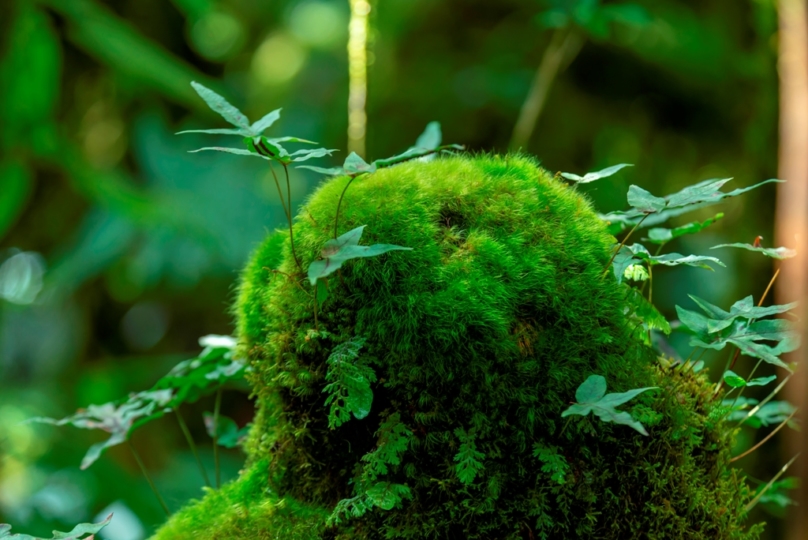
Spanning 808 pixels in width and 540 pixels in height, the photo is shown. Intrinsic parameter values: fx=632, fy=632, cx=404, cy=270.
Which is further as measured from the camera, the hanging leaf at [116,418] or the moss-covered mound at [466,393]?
the hanging leaf at [116,418]

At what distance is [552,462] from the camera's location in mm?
737

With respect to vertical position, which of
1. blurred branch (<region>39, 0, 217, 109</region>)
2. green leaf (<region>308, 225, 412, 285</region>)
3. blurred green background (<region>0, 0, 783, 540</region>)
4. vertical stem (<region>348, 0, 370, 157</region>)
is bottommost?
blurred green background (<region>0, 0, 783, 540</region>)

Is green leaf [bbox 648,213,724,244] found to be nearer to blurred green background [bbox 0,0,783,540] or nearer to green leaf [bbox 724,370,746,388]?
green leaf [bbox 724,370,746,388]

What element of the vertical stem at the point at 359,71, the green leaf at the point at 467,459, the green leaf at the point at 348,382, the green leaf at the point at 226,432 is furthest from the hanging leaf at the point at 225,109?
the vertical stem at the point at 359,71

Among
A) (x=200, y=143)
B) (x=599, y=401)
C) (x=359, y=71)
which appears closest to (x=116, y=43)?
(x=200, y=143)

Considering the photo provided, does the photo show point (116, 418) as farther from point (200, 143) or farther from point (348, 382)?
point (200, 143)

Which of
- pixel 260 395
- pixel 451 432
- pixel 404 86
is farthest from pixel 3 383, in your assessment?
pixel 451 432

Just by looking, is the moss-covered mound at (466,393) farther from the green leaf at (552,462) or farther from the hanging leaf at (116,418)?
the hanging leaf at (116,418)

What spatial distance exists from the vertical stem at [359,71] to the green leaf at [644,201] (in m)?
0.83

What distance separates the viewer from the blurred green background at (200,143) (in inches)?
111

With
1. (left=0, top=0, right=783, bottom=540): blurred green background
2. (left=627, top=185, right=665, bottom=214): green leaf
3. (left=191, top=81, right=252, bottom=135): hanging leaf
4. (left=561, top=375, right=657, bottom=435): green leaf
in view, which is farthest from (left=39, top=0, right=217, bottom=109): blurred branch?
(left=561, top=375, right=657, bottom=435): green leaf

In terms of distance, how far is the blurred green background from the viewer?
2.81 meters

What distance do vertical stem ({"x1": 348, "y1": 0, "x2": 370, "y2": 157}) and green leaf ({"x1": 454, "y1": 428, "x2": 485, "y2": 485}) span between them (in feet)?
2.98

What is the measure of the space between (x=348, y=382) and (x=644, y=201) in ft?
1.41
